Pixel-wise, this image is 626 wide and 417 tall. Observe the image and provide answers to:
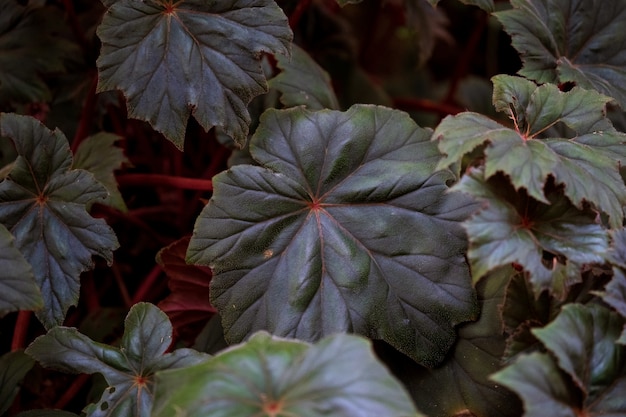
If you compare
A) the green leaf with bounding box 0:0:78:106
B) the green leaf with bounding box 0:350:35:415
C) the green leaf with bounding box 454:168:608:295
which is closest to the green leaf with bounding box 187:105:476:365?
the green leaf with bounding box 454:168:608:295

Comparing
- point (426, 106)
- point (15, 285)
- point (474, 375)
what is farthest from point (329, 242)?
point (426, 106)

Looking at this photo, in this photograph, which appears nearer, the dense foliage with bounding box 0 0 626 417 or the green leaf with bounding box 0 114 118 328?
the dense foliage with bounding box 0 0 626 417

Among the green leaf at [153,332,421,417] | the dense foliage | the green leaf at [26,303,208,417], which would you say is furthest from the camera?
the green leaf at [26,303,208,417]

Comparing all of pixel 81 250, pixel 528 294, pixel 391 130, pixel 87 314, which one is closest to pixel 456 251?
pixel 528 294

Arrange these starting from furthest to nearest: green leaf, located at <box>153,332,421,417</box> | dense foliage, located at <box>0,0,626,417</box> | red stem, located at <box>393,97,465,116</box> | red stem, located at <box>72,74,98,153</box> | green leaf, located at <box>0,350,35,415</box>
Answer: red stem, located at <box>393,97,465,116</box> → red stem, located at <box>72,74,98,153</box> → green leaf, located at <box>0,350,35,415</box> → dense foliage, located at <box>0,0,626,417</box> → green leaf, located at <box>153,332,421,417</box>

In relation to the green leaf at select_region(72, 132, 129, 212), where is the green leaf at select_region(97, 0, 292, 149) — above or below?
above

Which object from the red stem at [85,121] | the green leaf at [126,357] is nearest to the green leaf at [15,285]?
the green leaf at [126,357]

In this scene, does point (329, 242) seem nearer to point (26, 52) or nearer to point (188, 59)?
point (188, 59)

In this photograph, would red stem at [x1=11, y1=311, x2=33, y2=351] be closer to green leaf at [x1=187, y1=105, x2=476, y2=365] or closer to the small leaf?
the small leaf
